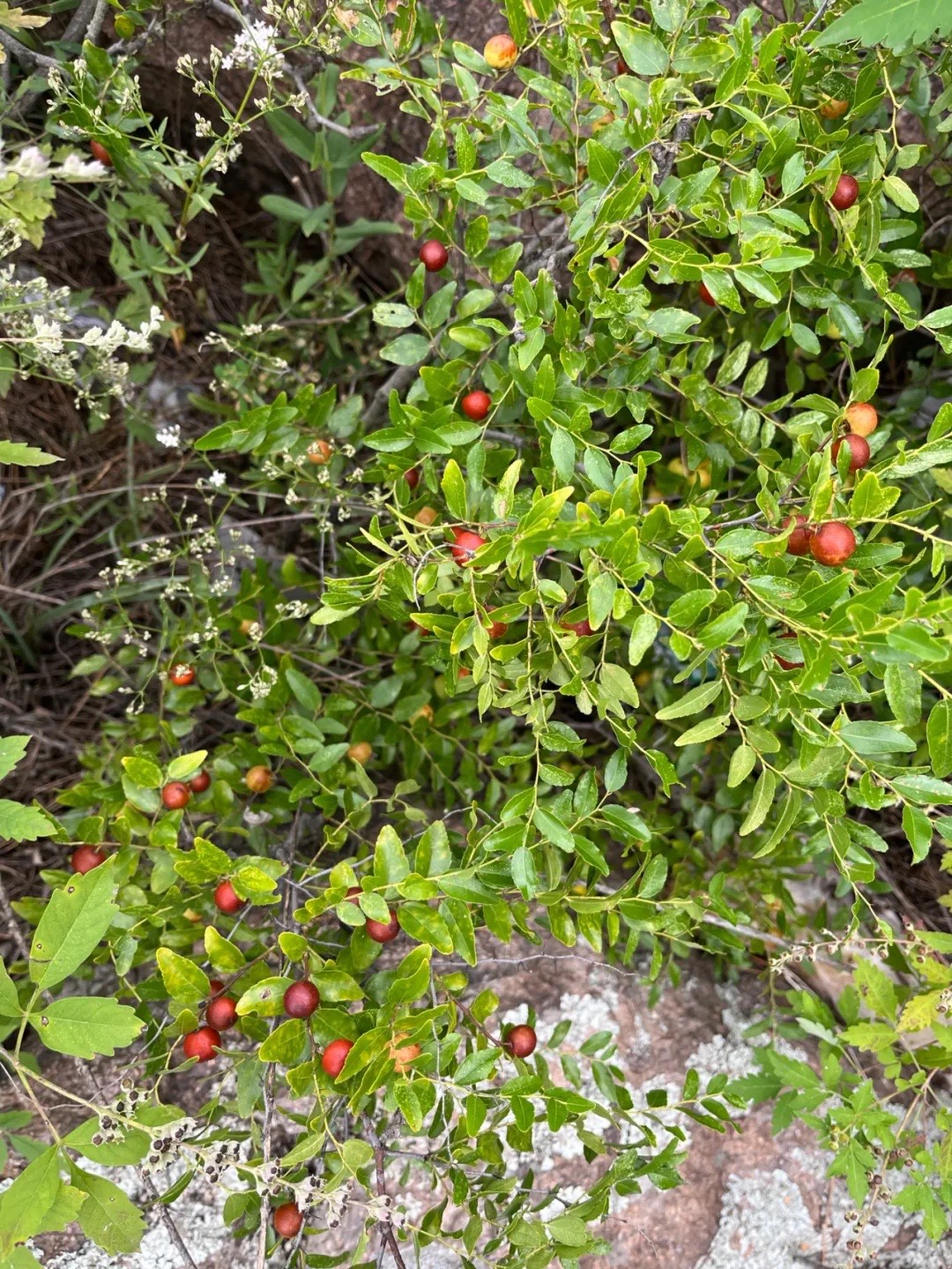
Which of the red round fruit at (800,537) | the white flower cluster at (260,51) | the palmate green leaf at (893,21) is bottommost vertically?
the red round fruit at (800,537)

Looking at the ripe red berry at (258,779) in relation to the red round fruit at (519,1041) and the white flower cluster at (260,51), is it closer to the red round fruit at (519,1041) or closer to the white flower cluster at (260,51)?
the red round fruit at (519,1041)

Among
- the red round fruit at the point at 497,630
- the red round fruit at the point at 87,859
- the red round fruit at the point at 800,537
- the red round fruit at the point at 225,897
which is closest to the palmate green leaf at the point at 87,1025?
the red round fruit at the point at 225,897

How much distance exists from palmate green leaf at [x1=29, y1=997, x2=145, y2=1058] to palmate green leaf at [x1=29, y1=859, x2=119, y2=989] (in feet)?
0.15

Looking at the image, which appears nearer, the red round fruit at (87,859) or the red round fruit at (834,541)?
the red round fruit at (834,541)

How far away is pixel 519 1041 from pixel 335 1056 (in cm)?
35

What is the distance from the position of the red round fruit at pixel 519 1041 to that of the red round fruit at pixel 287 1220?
42cm

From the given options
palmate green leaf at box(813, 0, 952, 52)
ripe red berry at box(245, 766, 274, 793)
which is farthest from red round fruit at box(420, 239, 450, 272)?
ripe red berry at box(245, 766, 274, 793)

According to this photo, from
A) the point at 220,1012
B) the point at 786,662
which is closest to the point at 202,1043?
the point at 220,1012

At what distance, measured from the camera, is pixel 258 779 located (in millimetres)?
1832

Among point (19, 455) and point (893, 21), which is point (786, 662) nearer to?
point (893, 21)

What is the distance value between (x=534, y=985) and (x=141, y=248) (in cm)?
191

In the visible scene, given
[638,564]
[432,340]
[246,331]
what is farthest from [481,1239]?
[246,331]

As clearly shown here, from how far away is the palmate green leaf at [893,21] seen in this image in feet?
3.74

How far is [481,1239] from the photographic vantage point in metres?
1.75
